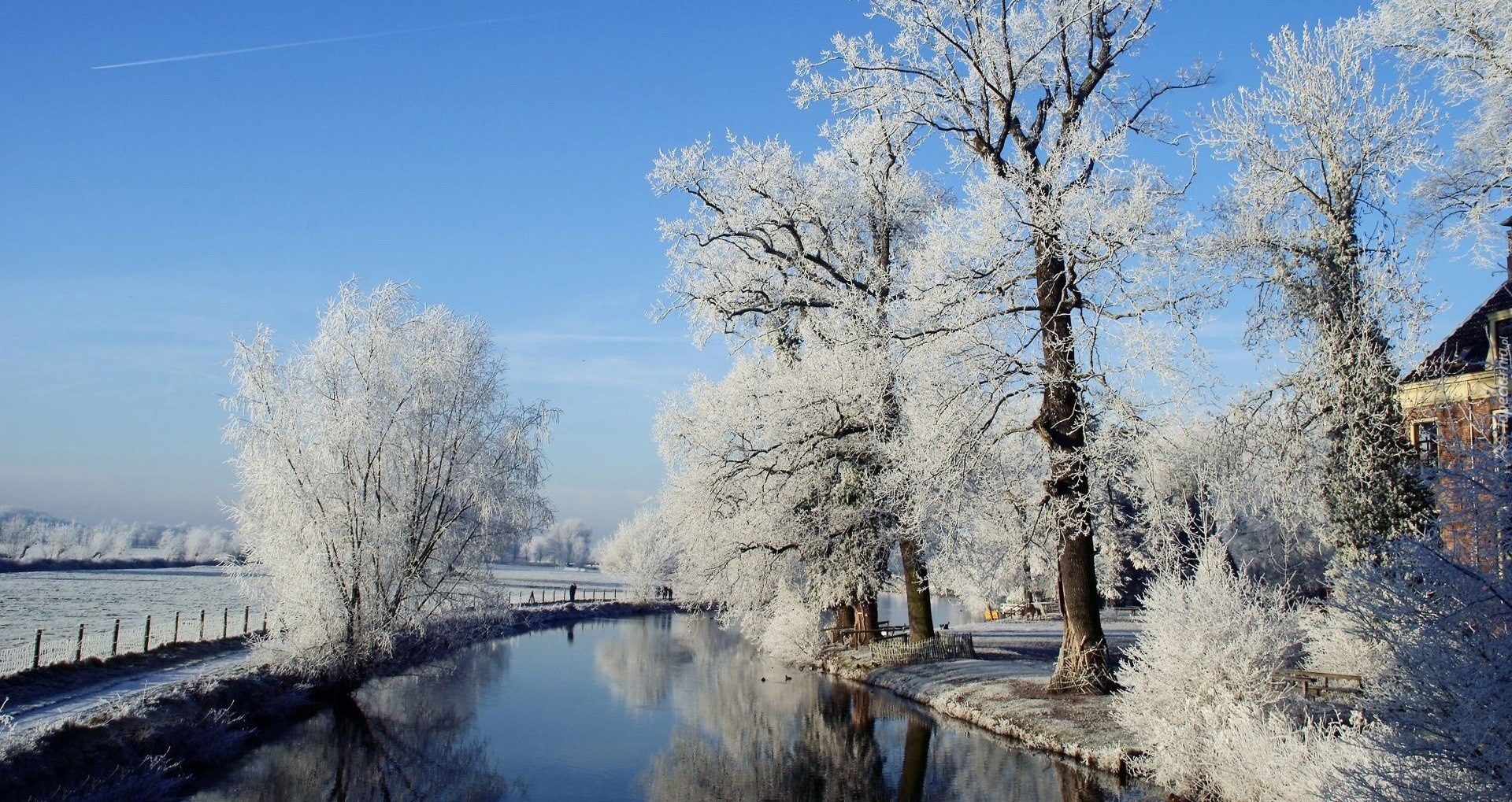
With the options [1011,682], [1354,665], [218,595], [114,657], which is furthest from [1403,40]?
[218,595]

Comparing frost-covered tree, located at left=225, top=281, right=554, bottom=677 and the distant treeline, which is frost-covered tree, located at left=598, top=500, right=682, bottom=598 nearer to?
frost-covered tree, located at left=225, top=281, right=554, bottom=677

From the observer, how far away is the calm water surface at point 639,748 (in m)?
13.4

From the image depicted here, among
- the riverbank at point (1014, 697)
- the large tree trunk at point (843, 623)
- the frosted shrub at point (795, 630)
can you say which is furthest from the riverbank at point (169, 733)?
the large tree trunk at point (843, 623)

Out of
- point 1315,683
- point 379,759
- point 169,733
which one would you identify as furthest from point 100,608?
point 1315,683

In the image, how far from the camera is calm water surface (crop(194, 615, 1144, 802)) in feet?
44.0

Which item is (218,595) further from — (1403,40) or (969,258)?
(1403,40)

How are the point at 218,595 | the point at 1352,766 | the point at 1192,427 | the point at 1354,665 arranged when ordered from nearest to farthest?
the point at 1352,766
the point at 1354,665
the point at 1192,427
the point at 218,595

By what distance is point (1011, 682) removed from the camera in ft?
61.6

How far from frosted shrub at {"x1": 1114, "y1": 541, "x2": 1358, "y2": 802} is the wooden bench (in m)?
0.24

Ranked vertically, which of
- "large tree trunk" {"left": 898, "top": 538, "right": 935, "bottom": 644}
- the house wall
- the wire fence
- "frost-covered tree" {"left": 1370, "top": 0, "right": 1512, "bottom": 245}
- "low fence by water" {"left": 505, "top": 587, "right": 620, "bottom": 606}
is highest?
"frost-covered tree" {"left": 1370, "top": 0, "right": 1512, "bottom": 245}

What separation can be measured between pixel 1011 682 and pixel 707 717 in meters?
6.18

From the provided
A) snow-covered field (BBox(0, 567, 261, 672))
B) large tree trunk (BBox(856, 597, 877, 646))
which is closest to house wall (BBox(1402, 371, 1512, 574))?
snow-covered field (BBox(0, 567, 261, 672))

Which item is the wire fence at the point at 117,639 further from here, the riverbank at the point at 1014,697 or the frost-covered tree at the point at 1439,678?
the frost-covered tree at the point at 1439,678

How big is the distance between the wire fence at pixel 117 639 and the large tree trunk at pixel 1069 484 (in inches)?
659
